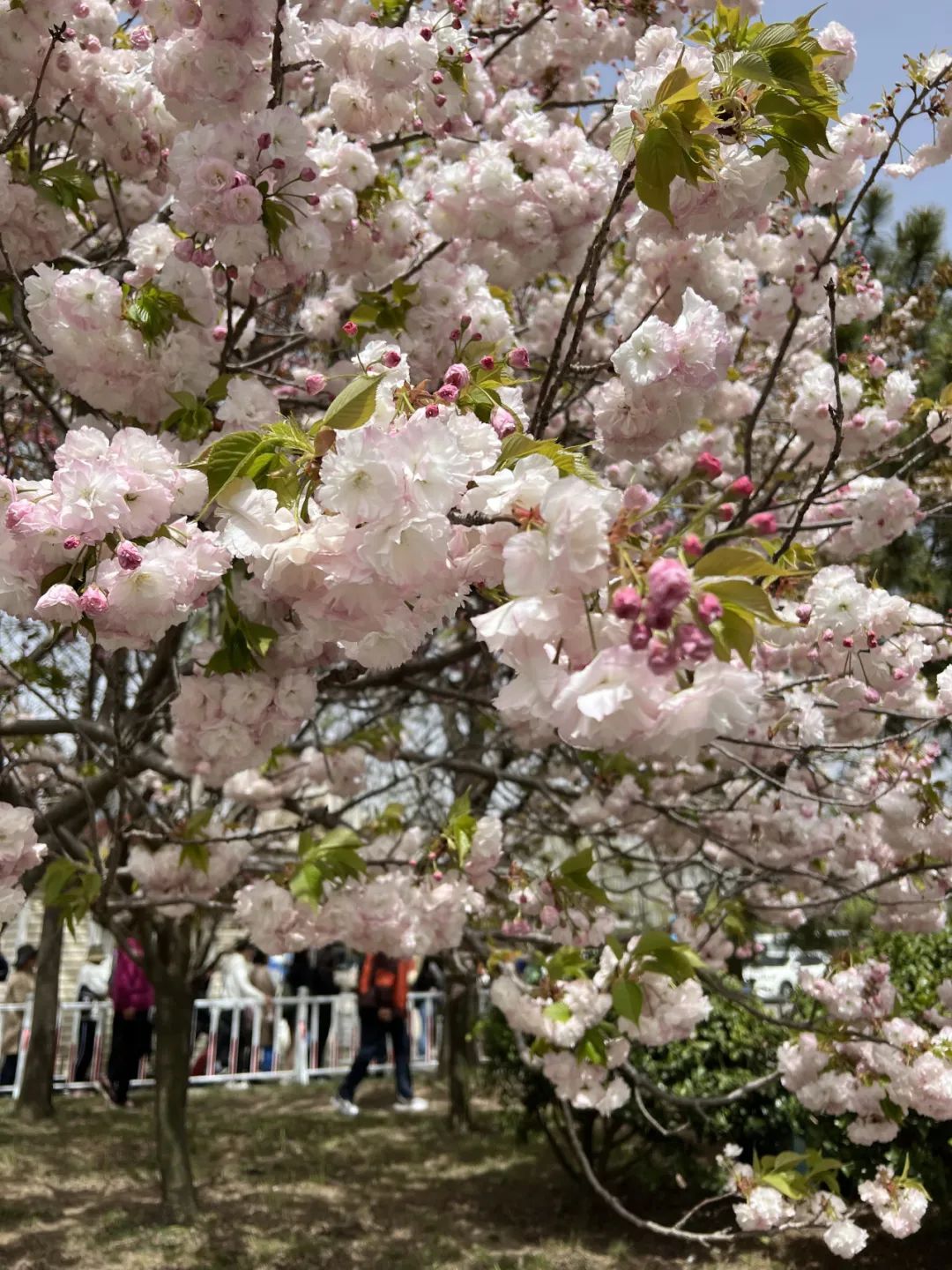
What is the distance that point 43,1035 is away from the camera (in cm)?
863

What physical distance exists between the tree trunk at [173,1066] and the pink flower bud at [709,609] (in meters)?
5.03

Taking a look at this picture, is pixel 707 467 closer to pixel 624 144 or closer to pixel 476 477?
pixel 476 477

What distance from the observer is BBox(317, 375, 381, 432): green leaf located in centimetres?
130

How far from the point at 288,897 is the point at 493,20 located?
11.0ft

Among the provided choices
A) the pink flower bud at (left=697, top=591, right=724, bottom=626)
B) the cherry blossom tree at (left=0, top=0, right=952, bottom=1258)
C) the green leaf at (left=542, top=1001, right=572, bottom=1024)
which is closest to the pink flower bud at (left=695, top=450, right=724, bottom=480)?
the cherry blossom tree at (left=0, top=0, right=952, bottom=1258)

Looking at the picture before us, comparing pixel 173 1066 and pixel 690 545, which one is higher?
pixel 690 545

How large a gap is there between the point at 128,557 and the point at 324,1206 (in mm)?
5588

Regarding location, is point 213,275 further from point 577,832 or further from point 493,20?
point 577,832

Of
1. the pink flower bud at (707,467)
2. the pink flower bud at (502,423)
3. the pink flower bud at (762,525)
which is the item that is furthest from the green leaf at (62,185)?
the pink flower bud at (762,525)

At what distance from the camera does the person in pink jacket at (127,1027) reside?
8.49 metres

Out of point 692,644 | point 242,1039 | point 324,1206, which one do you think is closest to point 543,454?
point 692,644

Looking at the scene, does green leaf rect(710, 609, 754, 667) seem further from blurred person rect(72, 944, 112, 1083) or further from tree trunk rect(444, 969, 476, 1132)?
blurred person rect(72, 944, 112, 1083)

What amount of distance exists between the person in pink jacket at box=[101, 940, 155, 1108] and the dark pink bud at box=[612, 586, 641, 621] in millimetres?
8335

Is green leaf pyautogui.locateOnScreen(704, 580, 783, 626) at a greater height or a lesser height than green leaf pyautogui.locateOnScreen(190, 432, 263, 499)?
lesser
